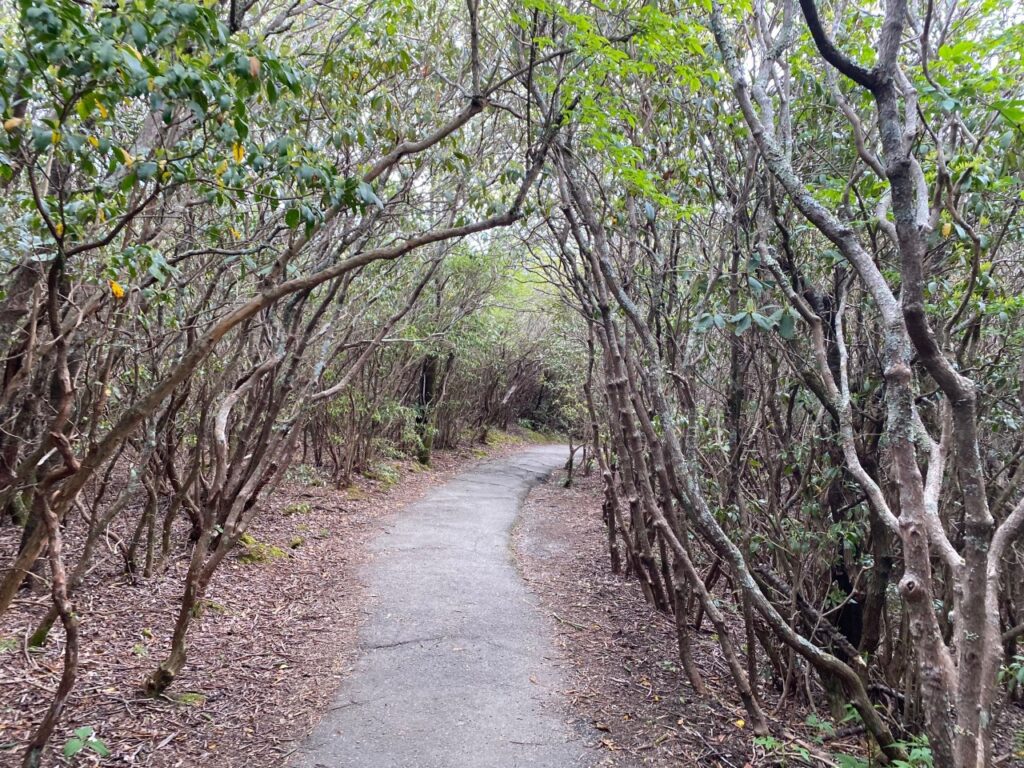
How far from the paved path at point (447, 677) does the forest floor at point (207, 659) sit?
26cm

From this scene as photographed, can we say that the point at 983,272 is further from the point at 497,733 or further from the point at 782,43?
the point at 497,733

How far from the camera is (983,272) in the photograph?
3.95 meters

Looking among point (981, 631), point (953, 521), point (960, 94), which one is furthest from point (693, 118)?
point (981, 631)

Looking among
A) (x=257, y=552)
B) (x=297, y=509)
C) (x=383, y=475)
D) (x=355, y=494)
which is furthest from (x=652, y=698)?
(x=383, y=475)

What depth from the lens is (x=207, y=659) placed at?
16.0 ft

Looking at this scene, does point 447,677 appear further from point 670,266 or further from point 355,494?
point 355,494

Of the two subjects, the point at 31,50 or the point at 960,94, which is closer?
the point at 31,50

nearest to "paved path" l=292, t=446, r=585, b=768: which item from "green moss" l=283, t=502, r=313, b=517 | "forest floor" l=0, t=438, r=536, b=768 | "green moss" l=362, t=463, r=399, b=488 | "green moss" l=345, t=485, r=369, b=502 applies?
"forest floor" l=0, t=438, r=536, b=768

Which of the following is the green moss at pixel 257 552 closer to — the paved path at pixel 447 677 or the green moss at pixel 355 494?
the paved path at pixel 447 677

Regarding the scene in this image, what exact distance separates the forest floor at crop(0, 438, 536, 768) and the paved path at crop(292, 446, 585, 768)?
0.85ft

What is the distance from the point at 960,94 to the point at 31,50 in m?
4.20

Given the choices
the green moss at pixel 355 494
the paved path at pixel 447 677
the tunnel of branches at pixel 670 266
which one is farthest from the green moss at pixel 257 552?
the green moss at pixel 355 494

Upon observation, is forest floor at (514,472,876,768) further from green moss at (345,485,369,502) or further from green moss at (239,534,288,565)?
green moss at (345,485,369,502)

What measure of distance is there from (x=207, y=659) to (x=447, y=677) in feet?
6.31
